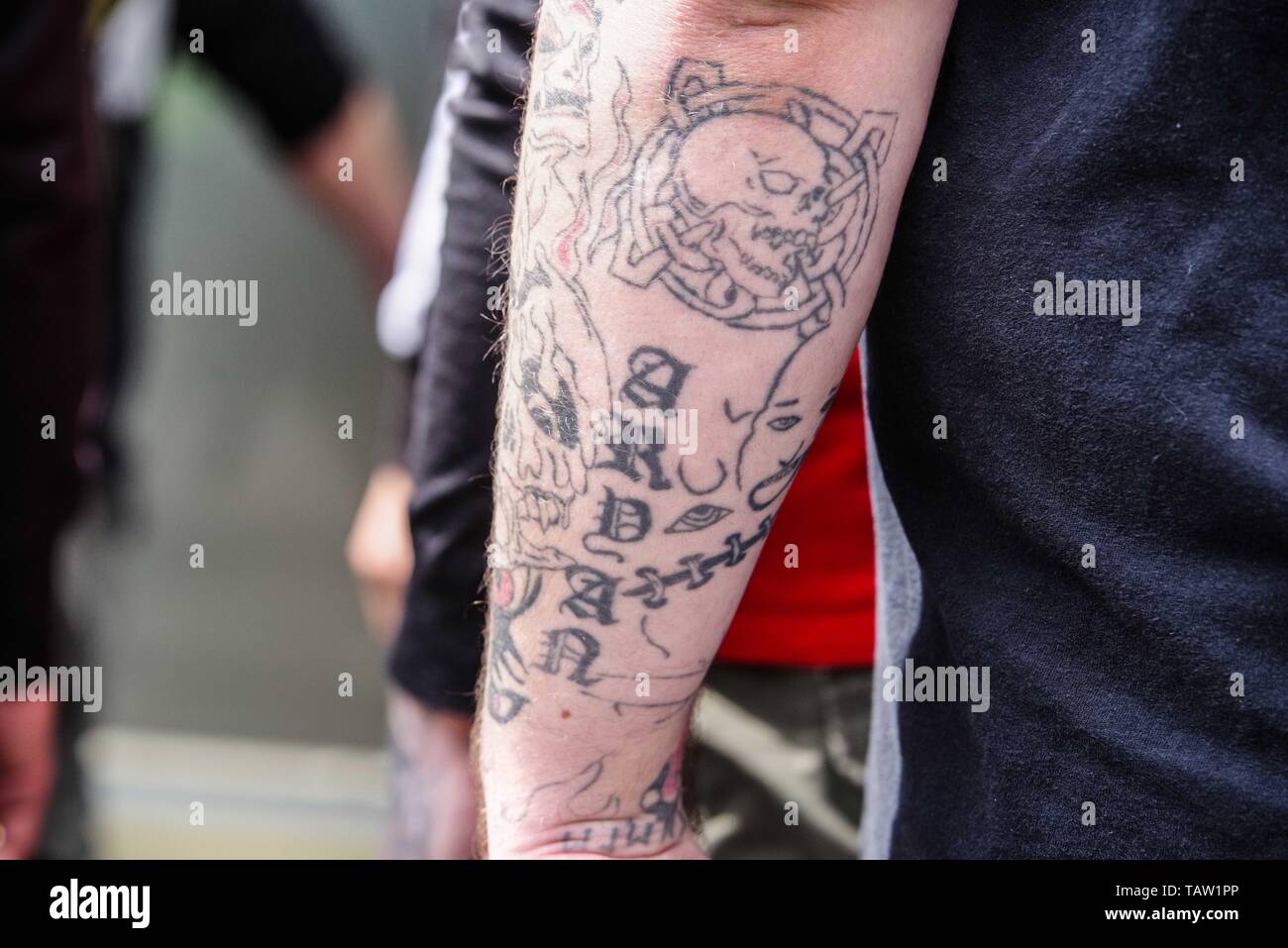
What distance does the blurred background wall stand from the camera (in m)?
3.35

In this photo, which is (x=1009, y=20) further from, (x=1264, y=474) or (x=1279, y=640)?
(x=1279, y=640)

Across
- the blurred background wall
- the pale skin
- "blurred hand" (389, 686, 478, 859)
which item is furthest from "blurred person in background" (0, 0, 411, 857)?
the pale skin

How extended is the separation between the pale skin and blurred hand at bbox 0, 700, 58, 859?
5.08 ft

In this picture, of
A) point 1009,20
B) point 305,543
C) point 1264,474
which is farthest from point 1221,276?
point 305,543

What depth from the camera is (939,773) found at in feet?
3.99

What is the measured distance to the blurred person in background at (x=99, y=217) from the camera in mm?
1994

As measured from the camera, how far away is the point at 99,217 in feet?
7.25

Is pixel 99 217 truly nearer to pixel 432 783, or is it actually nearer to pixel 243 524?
pixel 432 783

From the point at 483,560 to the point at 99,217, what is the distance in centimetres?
116

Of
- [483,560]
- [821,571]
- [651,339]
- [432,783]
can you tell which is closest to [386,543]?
[432,783]

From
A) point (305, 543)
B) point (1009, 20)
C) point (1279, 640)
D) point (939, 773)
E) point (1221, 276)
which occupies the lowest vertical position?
point (305, 543)

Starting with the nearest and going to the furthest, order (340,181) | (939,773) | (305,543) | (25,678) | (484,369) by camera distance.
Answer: (939,773) < (484,369) < (25,678) < (340,181) < (305,543)
